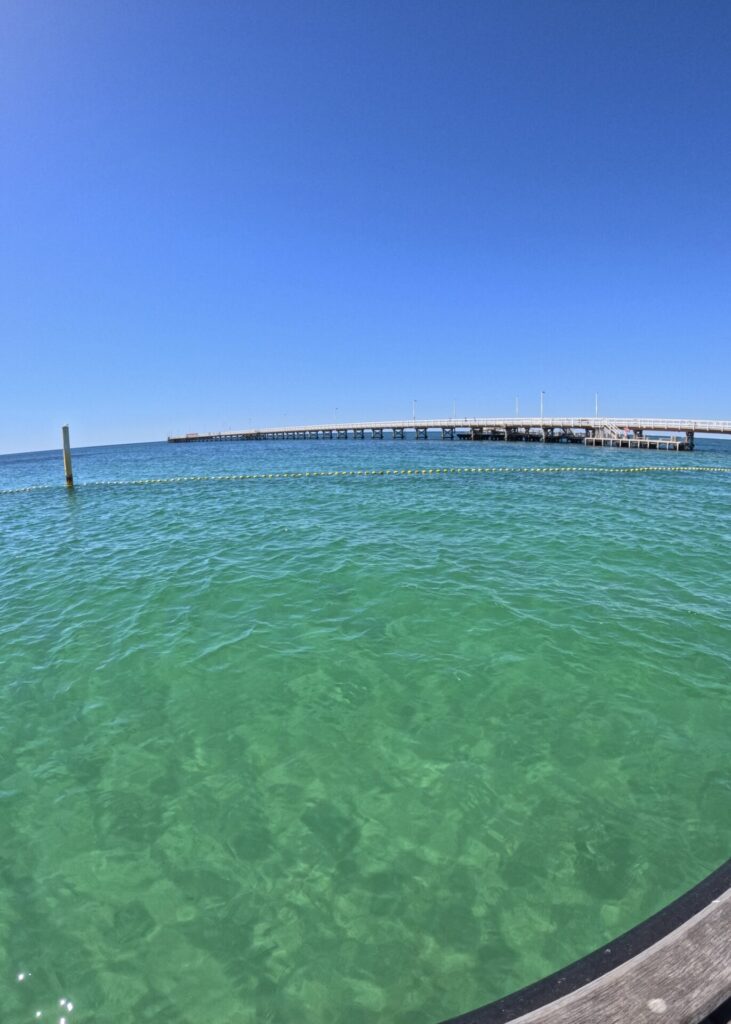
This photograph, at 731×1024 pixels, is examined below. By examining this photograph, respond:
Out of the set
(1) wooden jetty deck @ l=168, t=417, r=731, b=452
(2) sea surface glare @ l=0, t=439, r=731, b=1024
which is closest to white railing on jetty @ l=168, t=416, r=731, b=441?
(1) wooden jetty deck @ l=168, t=417, r=731, b=452

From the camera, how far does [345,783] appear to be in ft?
13.0

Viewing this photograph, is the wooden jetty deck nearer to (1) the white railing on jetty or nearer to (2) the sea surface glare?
(1) the white railing on jetty

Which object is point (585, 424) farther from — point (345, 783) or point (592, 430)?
point (345, 783)

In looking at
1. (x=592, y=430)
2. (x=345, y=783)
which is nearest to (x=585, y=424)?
(x=592, y=430)

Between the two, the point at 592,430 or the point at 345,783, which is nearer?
the point at 345,783

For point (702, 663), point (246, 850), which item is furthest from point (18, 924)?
point (702, 663)

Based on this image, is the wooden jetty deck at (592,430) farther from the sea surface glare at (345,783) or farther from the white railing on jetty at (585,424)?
the sea surface glare at (345,783)

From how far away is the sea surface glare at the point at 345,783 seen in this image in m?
2.72

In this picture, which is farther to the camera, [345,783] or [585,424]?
[585,424]

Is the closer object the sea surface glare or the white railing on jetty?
the sea surface glare

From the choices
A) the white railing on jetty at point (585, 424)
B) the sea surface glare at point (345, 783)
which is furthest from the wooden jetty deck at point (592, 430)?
the sea surface glare at point (345, 783)

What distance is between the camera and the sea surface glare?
2.72m

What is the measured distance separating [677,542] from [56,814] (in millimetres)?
12407

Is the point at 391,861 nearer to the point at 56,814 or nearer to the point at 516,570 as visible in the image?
the point at 56,814
